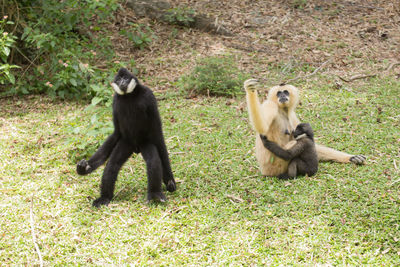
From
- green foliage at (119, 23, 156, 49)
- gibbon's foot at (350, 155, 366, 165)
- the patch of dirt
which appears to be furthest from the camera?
green foliage at (119, 23, 156, 49)

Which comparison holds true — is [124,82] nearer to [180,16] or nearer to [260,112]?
[260,112]

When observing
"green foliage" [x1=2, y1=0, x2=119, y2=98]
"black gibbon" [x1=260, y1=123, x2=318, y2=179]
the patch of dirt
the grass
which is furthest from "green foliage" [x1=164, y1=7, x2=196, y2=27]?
"black gibbon" [x1=260, y1=123, x2=318, y2=179]

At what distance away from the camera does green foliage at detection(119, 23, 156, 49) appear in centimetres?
1040

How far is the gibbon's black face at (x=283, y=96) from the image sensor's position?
539 cm

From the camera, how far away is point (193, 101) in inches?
330

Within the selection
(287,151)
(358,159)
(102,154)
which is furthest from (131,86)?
(358,159)

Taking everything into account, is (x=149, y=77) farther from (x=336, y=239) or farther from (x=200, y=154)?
(x=336, y=239)

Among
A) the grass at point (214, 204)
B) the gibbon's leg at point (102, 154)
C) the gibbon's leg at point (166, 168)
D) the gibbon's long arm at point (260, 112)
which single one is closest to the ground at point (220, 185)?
the grass at point (214, 204)

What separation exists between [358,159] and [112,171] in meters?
3.32

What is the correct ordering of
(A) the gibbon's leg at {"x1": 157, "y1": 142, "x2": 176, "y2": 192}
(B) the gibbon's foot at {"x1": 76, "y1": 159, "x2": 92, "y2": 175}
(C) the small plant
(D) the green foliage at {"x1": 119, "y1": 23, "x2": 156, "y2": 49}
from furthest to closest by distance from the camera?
(C) the small plant, (D) the green foliage at {"x1": 119, "y1": 23, "x2": 156, "y2": 49}, (A) the gibbon's leg at {"x1": 157, "y1": 142, "x2": 176, "y2": 192}, (B) the gibbon's foot at {"x1": 76, "y1": 159, "x2": 92, "y2": 175}

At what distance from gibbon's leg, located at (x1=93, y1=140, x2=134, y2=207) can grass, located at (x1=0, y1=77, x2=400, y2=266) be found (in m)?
0.13

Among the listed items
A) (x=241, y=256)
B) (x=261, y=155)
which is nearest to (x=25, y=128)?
(x=261, y=155)

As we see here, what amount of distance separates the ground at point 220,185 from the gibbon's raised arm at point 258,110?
0.76 meters

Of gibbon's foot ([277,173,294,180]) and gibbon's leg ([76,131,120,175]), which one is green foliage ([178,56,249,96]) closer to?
gibbon's foot ([277,173,294,180])
